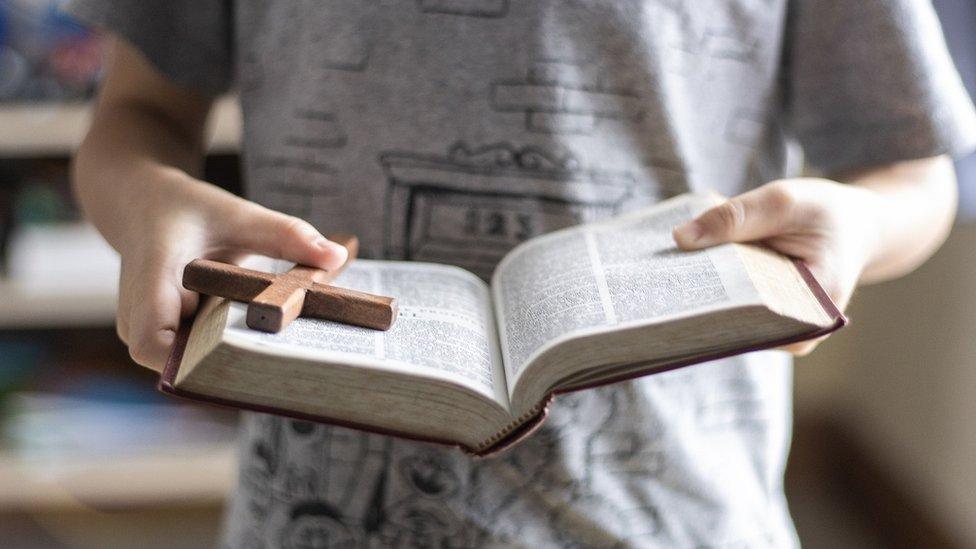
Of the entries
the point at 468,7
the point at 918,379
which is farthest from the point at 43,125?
the point at 918,379

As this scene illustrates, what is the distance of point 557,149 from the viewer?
0.54m

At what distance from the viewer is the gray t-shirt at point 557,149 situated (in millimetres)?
537

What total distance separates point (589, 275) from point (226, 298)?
0.17 meters

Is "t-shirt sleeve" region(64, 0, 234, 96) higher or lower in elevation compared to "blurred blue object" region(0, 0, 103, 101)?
higher

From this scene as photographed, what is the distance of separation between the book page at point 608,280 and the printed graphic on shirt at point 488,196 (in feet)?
0.09

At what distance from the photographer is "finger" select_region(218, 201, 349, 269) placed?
444 millimetres

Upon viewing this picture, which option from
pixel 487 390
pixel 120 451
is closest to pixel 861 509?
pixel 120 451

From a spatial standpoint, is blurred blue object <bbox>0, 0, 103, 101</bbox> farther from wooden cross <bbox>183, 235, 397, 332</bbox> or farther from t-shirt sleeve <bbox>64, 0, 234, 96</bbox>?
wooden cross <bbox>183, 235, 397, 332</bbox>

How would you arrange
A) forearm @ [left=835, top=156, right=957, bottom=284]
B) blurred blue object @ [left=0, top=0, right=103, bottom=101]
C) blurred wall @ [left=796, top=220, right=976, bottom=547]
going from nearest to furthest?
forearm @ [left=835, top=156, right=957, bottom=284], blurred blue object @ [left=0, top=0, right=103, bottom=101], blurred wall @ [left=796, top=220, right=976, bottom=547]

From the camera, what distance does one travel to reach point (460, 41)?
0.54 metres

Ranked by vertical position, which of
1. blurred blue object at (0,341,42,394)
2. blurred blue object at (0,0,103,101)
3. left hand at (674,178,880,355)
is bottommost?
blurred blue object at (0,341,42,394)

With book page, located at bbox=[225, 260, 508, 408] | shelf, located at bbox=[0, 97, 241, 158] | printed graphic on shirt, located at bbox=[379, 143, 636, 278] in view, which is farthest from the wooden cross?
shelf, located at bbox=[0, 97, 241, 158]

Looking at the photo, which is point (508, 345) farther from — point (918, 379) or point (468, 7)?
point (918, 379)

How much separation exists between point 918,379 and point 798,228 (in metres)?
1.28
